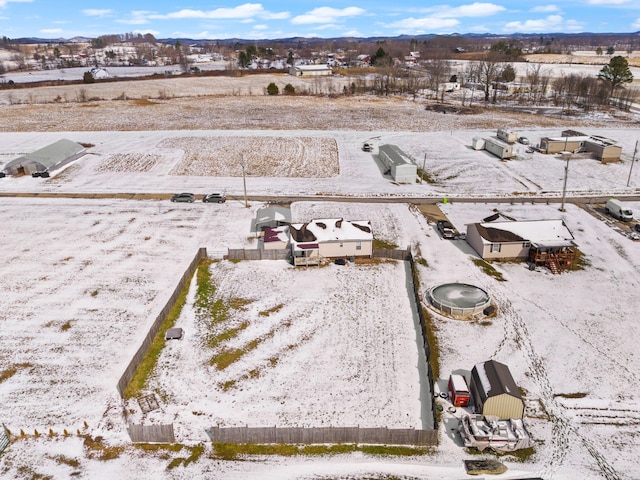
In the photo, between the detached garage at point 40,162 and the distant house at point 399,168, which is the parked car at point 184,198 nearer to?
the detached garage at point 40,162

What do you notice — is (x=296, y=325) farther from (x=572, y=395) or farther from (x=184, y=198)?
(x=184, y=198)

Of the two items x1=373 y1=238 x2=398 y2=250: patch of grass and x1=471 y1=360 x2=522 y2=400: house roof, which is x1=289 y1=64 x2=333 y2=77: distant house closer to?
x1=373 y1=238 x2=398 y2=250: patch of grass

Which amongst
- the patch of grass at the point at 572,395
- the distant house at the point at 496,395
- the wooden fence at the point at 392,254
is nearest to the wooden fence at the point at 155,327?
the wooden fence at the point at 392,254

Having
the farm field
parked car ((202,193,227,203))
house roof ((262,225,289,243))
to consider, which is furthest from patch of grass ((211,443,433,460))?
parked car ((202,193,227,203))

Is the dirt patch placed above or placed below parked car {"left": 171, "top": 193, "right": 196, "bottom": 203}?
above

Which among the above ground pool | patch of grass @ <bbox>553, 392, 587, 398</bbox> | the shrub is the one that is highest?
the shrub

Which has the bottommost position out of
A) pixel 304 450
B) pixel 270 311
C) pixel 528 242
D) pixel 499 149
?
pixel 304 450

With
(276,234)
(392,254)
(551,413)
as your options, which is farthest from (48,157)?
(551,413)
